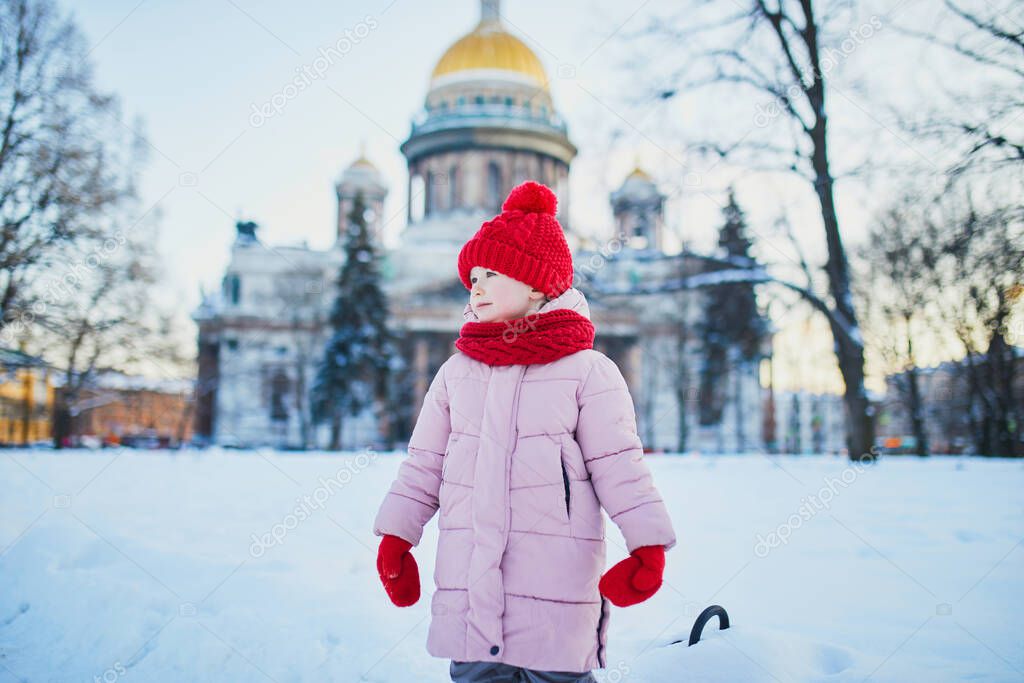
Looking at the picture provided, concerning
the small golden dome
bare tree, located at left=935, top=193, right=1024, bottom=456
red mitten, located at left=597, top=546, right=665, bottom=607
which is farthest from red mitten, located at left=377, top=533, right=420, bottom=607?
the small golden dome

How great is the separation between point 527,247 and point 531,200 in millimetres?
194

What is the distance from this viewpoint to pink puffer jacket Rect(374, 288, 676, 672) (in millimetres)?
2188

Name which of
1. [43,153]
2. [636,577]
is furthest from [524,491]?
[43,153]

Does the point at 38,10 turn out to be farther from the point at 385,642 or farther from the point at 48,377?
the point at 385,642

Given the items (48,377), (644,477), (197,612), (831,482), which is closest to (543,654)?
(644,477)

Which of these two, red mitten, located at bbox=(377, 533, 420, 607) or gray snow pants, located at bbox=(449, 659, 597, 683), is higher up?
red mitten, located at bbox=(377, 533, 420, 607)

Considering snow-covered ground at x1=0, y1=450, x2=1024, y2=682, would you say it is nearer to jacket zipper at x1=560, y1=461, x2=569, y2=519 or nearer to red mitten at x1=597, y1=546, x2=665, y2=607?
red mitten at x1=597, y1=546, x2=665, y2=607

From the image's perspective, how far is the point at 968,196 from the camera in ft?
20.0

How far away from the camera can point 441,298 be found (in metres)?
38.4

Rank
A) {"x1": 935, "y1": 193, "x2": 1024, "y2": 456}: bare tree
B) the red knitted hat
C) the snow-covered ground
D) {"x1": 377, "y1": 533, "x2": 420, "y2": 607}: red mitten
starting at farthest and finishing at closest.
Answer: {"x1": 935, "y1": 193, "x2": 1024, "y2": 456}: bare tree
the snow-covered ground
the red knitted hat
{"x1": 377, "y1": 533, "x2": 420, "y2": 607}: red mitten

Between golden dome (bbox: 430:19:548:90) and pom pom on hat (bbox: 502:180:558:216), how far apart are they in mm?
44947

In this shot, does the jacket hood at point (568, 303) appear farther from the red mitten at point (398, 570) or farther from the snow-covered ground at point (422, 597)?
the snow-covered ground at point (422, 597)

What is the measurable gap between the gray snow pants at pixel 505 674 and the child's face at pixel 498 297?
3.14 feet

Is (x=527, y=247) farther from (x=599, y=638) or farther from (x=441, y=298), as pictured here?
(x=441, y=298)
